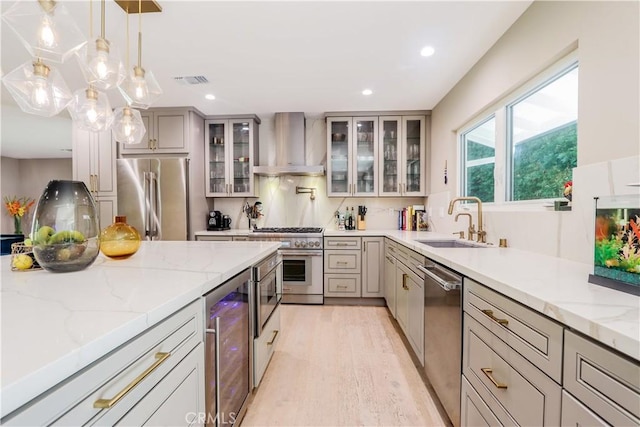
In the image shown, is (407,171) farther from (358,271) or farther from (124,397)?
(124,397)

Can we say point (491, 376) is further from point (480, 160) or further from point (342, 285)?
point (342, 285)

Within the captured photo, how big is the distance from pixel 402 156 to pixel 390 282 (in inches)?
66.3

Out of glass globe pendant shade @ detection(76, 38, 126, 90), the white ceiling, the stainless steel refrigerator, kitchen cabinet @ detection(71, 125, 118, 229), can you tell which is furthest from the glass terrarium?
kitchen cabinet @ detection(71, 125, 118, 229)

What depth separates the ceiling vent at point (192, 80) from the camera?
8.88ft

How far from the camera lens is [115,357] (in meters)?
0.62

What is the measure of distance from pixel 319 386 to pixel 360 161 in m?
2.71

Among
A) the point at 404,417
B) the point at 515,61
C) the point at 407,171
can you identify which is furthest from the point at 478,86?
the point at 404,417

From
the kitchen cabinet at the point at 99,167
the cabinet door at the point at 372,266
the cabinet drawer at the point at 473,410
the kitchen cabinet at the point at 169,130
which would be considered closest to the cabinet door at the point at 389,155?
the cabinet door at the point at 372,266

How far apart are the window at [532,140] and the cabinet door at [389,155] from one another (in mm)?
1110

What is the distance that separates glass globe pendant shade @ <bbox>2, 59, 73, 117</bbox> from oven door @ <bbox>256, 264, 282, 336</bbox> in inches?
58.9

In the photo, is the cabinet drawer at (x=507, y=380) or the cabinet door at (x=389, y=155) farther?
the cabinet door at (x=389, y=155)

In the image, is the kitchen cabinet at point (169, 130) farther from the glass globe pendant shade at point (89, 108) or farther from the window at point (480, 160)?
the window at point (480, 160)

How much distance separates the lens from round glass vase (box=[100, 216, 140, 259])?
1339 millimetres

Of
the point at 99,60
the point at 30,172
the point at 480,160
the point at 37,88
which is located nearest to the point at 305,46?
the point at 99,60
